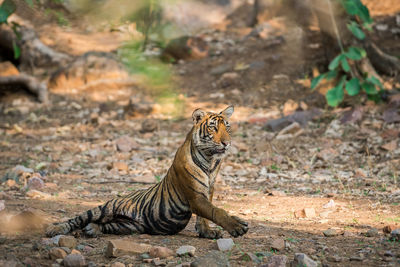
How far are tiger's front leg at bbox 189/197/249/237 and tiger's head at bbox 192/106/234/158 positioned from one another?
37 centimetres

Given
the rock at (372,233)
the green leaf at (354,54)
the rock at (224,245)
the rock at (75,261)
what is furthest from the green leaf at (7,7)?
the green leaf at (354,54)

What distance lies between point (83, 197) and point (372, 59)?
6.42 m

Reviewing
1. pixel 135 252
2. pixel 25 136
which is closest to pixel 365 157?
pixel 135 252

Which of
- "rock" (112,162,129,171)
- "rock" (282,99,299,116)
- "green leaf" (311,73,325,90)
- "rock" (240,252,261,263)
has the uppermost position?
"green leaf" (311,73,325,90)

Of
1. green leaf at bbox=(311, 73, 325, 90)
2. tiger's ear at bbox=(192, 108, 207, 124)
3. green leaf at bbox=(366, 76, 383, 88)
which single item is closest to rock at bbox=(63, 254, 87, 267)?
tiger's ear at bbox=(192, 108, 207, 124)

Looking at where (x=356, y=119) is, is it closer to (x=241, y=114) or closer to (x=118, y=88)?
(x=241, y=114)

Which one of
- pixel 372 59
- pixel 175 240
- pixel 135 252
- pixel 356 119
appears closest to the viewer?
pixel 135 252

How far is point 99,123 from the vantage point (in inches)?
398

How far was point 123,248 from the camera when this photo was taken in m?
3.09

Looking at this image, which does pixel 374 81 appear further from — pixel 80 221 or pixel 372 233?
pixel 80 221

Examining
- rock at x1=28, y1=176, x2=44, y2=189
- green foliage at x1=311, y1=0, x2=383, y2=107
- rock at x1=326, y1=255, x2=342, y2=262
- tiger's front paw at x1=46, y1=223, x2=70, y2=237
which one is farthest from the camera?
green foliage at x1=311, y1=0, x2=383, y2=107

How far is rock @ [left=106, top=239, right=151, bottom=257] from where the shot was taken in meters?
3.04

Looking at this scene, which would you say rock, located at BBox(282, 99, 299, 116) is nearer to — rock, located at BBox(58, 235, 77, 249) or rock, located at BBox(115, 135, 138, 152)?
rock, located at BBox(115, 135, 138, 152)

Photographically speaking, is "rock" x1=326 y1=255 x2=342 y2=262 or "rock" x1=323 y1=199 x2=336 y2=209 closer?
"rock" x1=326 y1=255 x2=342 y2=262
